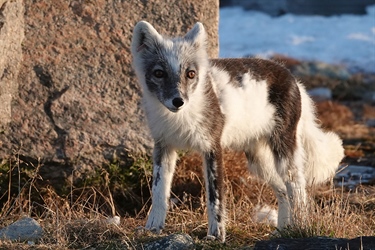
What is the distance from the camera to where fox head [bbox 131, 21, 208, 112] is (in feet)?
16.7

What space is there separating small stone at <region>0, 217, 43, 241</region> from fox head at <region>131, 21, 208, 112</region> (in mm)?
1149

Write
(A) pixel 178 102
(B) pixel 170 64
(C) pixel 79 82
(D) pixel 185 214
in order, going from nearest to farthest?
(A) pixel 178 102
(B) pixel 170 64
(D) pixel 185 214
(C) pixel 79 82

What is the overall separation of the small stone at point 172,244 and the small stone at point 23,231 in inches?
30.6

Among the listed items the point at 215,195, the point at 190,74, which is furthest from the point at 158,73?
the point at 215,195

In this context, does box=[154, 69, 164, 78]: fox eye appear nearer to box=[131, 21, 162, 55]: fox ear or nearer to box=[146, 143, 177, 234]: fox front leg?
box=[131, 21, 162, 55]: fox ear

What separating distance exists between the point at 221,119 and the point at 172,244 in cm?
112

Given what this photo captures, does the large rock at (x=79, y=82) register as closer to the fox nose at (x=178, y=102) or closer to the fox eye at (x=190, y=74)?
the fox eye at (x=190, y=74)

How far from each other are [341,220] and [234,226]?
839mm

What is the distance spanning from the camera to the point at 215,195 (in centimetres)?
529

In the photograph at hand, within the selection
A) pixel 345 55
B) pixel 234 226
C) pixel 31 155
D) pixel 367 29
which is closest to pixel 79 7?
pixel 31 155

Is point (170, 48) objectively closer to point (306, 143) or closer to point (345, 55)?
point (306, 143)

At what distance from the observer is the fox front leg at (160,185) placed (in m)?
5.36

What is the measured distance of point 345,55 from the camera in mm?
18922

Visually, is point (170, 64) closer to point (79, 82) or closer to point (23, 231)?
point (23, 231)
